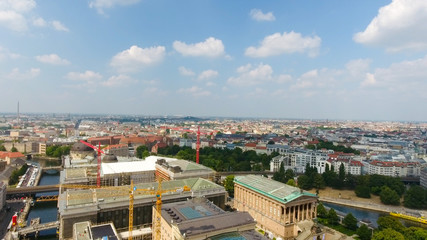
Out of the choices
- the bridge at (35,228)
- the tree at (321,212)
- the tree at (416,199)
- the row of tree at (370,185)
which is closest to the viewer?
the bridge at (35,228)

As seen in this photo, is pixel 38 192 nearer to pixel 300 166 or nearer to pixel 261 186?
pixel 261 186

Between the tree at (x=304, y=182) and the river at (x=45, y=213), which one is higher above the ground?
the tree at (x=304, y=182)

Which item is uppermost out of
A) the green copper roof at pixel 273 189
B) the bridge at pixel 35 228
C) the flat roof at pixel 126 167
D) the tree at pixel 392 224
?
the green copper roof at pixel 273 189

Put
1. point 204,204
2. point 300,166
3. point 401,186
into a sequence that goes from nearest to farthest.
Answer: point 204,204 < point 401,186 < point 300,166

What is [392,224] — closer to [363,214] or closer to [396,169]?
[363,214]

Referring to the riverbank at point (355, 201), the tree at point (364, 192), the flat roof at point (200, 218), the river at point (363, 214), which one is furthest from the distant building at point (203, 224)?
the tree at point (364, 192)

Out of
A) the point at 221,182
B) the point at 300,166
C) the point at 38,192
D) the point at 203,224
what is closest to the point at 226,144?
the point at 300,166

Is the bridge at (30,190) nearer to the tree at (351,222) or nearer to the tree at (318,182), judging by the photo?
the tree at (351,222)

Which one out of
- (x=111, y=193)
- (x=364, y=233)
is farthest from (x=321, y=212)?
(x=111, y=193)
